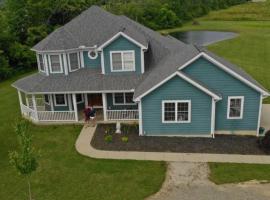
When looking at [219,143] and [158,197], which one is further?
[219,143]

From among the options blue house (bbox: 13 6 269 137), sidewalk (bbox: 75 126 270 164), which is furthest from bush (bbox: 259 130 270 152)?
blue house (bbox: 13 6 269 137)

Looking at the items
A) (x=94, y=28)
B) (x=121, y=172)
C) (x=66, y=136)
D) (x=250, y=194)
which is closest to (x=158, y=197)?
(x=121, y=172)

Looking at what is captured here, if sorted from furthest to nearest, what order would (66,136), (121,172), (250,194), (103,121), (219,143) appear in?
(103,121)
(66,136)
(219,143)
(121,172)
(250,194)

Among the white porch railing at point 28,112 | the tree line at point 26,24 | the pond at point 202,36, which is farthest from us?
the pond at point 202,36

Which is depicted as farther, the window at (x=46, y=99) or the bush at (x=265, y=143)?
the window at (x=46, y=99)

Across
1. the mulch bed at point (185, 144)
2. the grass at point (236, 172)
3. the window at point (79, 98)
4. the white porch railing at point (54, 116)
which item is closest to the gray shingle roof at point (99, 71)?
the window at point (79, 98)

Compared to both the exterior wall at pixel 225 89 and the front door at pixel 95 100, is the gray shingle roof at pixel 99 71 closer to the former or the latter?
the exterior wall at pixel 225 89

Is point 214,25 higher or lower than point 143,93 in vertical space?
lower

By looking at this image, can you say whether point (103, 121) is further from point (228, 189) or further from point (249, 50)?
point (249, 50)
